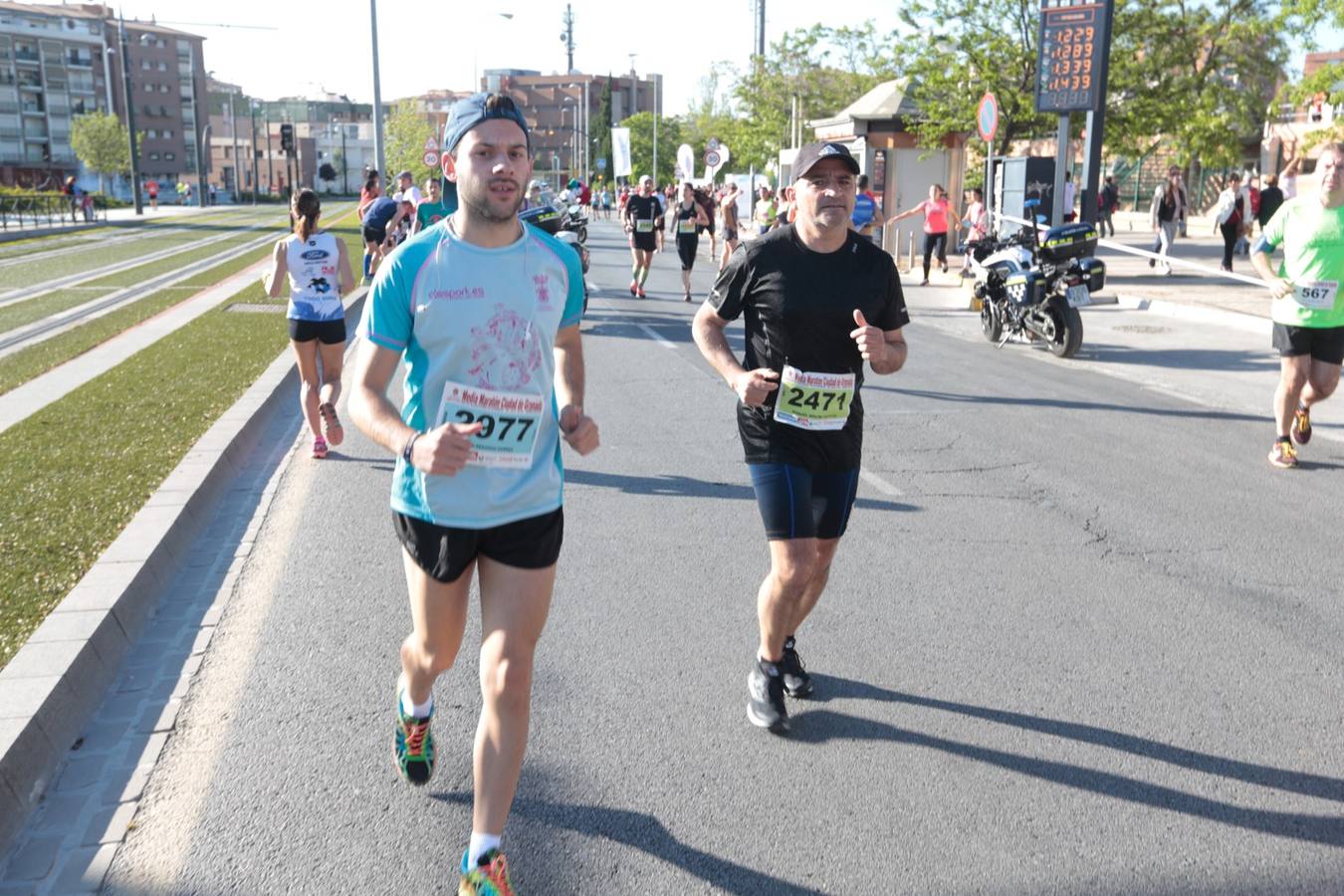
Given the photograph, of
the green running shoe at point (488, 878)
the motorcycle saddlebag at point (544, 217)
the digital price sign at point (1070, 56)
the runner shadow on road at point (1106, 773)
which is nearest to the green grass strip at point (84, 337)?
the motorcycle saddlebag at point (544, 217)

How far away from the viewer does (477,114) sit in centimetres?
315

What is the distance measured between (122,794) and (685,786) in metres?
1.72

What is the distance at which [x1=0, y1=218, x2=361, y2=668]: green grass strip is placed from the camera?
5.39 m

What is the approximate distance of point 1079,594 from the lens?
18.2 feet

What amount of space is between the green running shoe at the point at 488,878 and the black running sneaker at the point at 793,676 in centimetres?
159

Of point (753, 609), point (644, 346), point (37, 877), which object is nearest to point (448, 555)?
point (37, 877)

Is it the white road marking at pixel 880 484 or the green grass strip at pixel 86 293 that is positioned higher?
the white road marking at pixel 880 484

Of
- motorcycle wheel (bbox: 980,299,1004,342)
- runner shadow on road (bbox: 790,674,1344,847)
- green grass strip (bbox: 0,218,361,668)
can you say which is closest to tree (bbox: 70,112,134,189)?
green grass strip (bbox: 0,218,361,668)

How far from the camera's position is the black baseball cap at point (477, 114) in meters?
3.16

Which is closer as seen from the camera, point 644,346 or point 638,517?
point 638,517

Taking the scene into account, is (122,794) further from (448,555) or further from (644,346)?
(644,346)

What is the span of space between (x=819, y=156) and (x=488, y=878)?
239 cm

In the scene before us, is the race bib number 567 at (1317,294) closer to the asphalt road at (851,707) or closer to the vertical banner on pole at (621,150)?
the asphalt road at (851,707)

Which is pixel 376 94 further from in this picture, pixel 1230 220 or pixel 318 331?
pixel 318 331
